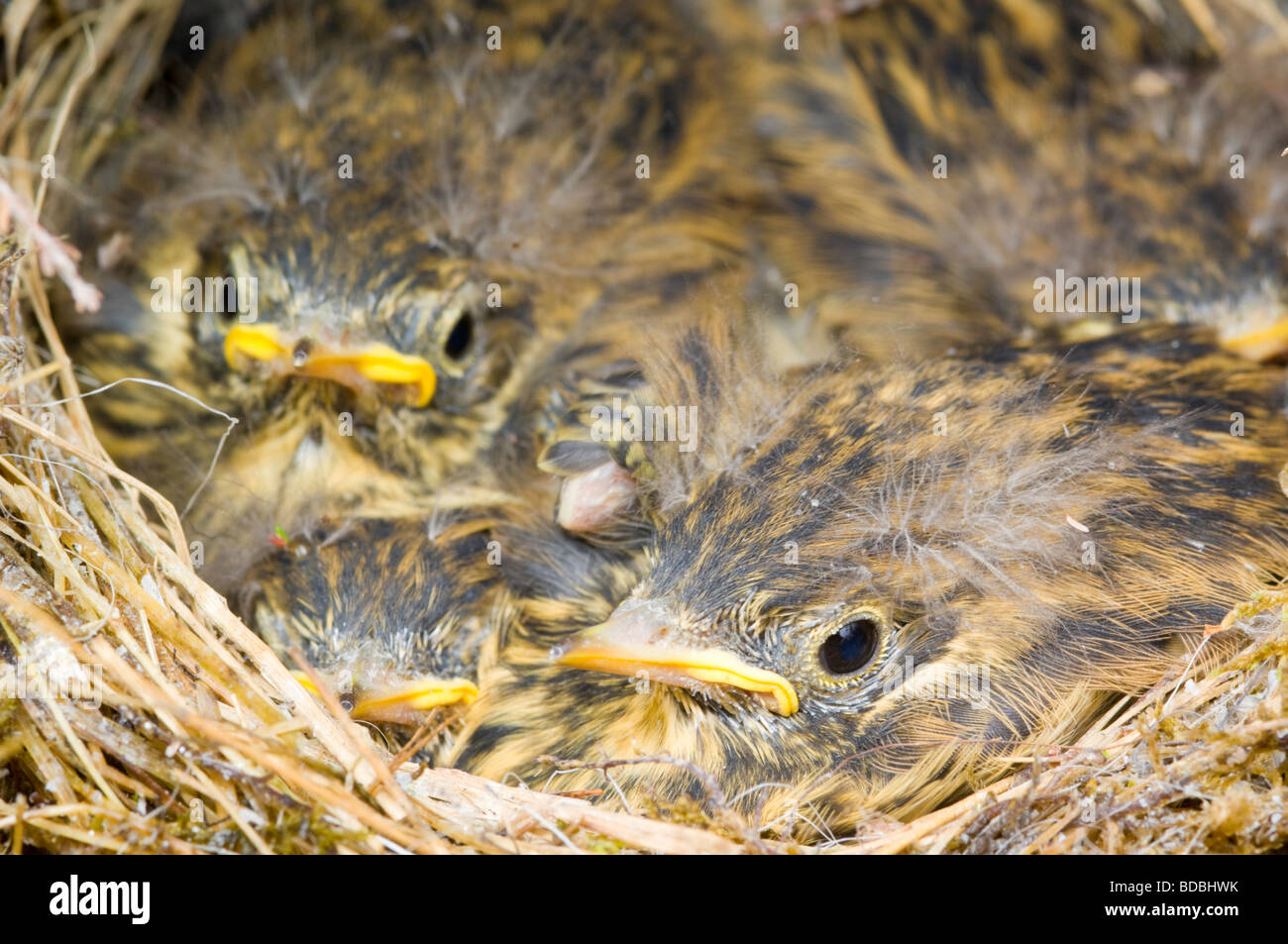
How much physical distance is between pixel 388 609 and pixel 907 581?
0.95 metres

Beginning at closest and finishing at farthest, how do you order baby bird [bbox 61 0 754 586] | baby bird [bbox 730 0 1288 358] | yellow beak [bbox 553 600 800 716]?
yellow beak [bbox 553 600 800 716]
baby bird [bbox 61 0 754 586]
baby bird [bbox 730 0 1288 358]

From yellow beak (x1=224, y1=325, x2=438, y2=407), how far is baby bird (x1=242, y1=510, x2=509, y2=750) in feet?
1.02

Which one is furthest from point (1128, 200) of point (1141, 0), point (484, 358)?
point (484, 358)

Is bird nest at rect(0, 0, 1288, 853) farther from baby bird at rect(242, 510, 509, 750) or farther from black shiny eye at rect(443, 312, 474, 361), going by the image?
black shiny eye at rect(443, 312, 474, 361)

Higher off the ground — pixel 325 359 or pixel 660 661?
pixel 325 359

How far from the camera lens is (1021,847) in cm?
172

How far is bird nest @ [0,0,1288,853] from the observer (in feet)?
5.34

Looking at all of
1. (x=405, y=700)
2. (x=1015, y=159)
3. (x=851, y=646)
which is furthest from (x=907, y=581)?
(x=1015, y=159)

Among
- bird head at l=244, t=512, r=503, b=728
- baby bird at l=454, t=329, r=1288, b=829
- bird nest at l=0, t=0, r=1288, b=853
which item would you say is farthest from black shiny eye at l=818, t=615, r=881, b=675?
bird head at l=244, t=512, r=503, b=728

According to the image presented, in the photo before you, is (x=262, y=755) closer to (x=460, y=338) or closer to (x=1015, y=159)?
(x=460, y=338)

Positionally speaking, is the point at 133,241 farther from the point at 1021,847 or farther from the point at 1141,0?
the point at 1141,0

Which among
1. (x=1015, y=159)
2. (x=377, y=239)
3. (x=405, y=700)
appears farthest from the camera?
(x=1015, y=159)

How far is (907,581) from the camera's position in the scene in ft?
6.52
